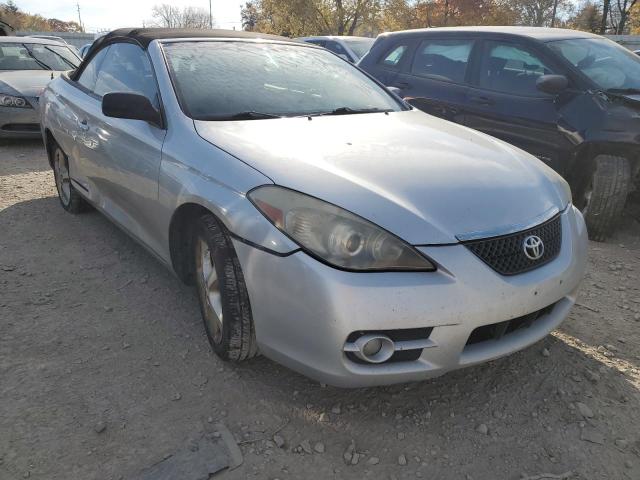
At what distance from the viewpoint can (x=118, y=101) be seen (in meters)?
2.62

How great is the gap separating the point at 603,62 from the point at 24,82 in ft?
22.6

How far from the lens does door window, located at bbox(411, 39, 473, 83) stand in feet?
16.4

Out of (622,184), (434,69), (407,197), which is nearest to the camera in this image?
(407,197)

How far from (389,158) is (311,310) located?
2.72ft

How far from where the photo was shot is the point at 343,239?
6.13 ft

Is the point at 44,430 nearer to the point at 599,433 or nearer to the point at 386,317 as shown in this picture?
the point at 386,317

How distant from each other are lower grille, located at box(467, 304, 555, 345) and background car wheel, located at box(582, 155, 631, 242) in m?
2.23

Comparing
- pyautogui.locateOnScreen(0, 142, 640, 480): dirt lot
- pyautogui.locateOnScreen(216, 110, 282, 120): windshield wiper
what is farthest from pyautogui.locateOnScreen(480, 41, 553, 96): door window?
pyautogui.locateOnScreen(216, 110, 282, 120): windshield wiper

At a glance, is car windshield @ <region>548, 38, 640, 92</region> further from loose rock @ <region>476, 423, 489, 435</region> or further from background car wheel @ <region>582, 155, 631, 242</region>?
loose rock @ <region>476, 423, 489, 435</region>

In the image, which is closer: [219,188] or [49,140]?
[219,188]

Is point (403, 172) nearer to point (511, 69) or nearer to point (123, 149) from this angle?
point (123, 149)

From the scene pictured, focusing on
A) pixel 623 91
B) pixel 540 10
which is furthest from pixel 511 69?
pixel 540 10

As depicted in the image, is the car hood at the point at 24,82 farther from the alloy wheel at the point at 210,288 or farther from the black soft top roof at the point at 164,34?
the alloy wheel at the point at 210,288

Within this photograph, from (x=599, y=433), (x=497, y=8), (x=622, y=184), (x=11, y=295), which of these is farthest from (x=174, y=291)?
(x=497, y=8)
